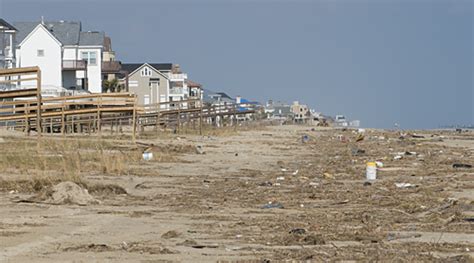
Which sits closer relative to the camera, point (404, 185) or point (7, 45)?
point (404, 185)

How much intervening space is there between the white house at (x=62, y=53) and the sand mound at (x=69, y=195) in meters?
66.7

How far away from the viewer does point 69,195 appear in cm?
1359

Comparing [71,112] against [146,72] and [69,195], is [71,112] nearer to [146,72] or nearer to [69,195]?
[69,195]

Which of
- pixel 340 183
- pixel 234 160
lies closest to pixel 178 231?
pixel 340 183

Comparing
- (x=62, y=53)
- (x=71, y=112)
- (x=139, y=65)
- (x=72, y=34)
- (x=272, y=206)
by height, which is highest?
(x=72, y=34)

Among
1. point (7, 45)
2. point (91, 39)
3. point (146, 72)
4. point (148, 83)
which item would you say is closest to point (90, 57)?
point (91, 39)

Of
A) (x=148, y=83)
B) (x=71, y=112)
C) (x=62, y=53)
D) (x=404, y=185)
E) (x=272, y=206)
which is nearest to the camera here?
(x=272, y=206)

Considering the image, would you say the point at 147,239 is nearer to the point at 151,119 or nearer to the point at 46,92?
the point at 151,119

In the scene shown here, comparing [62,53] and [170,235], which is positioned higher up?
[62,53]

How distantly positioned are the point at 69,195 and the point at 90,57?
7884 cm

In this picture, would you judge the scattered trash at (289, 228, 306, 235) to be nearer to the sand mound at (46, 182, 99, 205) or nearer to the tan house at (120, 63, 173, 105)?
A: the sand mound at (46, 182, 99, 205)

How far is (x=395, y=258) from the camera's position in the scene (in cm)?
845

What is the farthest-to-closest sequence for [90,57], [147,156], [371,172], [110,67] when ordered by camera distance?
[110,67] < [90,57] < [147,156] < [371,172]

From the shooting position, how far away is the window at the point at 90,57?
90956 mm
